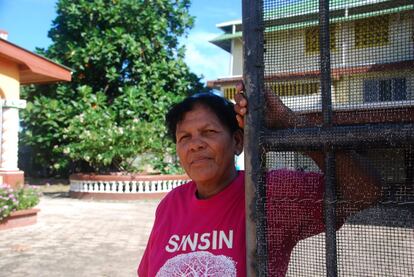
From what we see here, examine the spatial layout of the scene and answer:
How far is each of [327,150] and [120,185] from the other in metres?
11.2

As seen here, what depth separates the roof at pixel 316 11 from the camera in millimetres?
1108

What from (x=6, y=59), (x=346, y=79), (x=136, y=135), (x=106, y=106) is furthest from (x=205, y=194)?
(x=106, y=106)

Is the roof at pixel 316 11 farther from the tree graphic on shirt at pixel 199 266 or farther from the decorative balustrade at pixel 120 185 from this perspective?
the decorative balustrade at pixel 120 185

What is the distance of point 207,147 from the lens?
1655 millimetres

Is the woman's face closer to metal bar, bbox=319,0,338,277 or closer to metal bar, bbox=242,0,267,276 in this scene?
metal bar, bbox=242,0,267,276

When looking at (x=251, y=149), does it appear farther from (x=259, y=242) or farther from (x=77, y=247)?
(x=77, y=247)

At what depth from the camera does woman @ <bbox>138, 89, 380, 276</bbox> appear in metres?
1.31

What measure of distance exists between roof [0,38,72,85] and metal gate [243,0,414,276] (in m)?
8.64

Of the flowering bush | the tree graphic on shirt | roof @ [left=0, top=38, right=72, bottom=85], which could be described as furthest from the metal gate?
roof @ [left=0, top=38, right=72, bottom=85]

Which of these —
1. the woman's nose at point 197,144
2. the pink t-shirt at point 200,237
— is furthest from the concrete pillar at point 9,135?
the woman's nose at point 197,144

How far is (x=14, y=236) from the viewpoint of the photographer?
6.69 meters

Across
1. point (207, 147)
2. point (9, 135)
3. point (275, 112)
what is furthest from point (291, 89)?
point (9, 135)

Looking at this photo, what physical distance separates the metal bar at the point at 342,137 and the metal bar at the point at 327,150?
0.08ft

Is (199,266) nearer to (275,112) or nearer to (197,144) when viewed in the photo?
(197,144)
